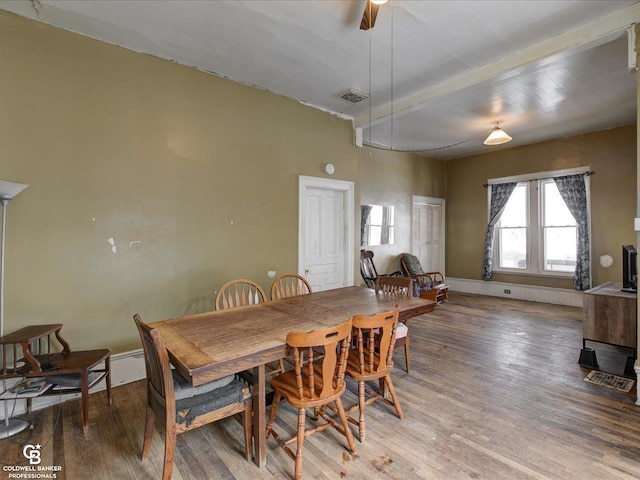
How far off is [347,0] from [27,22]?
8.29 ft

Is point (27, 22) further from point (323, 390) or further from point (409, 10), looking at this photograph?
point (323, 390)

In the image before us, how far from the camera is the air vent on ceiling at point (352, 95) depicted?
12.4 feet

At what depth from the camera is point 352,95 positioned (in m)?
3.90

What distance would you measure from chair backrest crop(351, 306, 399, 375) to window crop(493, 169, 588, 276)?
17.5 feet

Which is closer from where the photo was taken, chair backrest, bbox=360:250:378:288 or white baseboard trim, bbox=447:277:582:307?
chair backrest, bbox=360:250:378:288

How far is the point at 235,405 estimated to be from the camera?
182 centimetres

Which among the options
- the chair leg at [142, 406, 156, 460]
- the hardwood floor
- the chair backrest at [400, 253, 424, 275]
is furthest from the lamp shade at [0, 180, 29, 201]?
the chair backrest at [400, 253, 424, 275]

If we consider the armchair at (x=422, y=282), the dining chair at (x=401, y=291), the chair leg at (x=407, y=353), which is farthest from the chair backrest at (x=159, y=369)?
the armchair at (x=422, y=282)

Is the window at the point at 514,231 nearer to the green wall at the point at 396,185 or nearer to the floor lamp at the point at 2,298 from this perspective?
the green wall at the point at 396,185

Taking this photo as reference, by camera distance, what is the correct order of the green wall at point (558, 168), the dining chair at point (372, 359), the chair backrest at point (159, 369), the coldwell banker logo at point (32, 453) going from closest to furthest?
the chair backrest at point (159, 369), the coldwell banker logo at point (32, 453), the dining chair at point (372, 359), the green wall at point (558, 168)

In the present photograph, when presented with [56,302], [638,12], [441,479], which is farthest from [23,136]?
[638,12]

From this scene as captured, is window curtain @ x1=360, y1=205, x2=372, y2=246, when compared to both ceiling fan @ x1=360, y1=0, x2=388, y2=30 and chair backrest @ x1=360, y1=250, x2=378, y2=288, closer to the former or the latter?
chair backrest @ x1=360, y1=250, x2=378, y2=288

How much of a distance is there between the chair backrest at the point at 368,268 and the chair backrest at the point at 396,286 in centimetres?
190

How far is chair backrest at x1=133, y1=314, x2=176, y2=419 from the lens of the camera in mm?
1571
